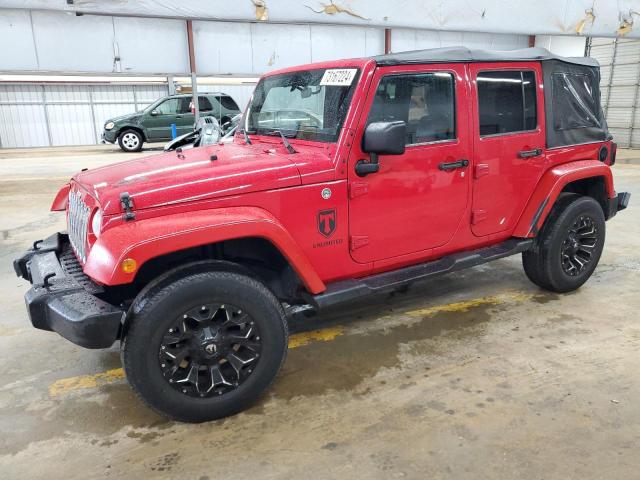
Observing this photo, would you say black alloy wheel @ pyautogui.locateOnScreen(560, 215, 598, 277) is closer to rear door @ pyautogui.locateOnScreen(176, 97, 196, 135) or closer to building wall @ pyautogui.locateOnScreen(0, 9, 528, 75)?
building wall @ pyautogui.locateOnScreen(0, 9, 528, 75)

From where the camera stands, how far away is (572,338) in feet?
10.5

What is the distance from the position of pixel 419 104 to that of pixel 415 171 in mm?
399

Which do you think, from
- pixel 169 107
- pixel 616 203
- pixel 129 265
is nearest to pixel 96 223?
pixel 129 265

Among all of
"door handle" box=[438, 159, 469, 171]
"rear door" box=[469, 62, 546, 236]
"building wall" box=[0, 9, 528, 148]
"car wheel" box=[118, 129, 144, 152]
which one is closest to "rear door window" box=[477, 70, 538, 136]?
"rear door" box=[469, 62, 546, 236]

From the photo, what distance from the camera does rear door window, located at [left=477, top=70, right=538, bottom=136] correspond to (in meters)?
3.17

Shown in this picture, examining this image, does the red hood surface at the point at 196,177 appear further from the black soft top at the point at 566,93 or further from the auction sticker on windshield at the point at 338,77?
the black soft top at the point at 566,93

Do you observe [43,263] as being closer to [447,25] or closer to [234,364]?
[234,364]

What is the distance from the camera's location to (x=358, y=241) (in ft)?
9.29

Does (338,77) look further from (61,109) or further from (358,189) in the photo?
(61,109)

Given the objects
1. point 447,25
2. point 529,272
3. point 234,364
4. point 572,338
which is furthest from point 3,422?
point 447,25

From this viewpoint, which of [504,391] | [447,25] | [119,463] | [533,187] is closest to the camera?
[119,463]

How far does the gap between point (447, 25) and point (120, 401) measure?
793 centimetres

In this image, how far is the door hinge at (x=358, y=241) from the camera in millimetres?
2816

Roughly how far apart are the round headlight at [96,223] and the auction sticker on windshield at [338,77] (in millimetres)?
1441
